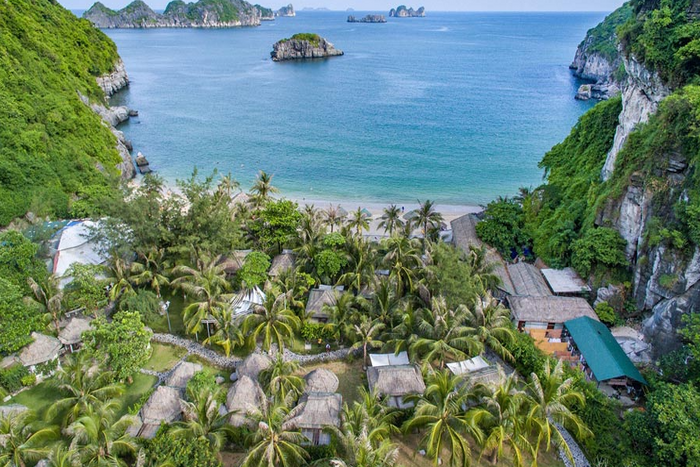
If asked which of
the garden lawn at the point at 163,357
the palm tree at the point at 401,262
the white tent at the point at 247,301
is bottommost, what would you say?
the garden lawn at the point at 163,357

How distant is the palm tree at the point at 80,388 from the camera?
18.1 metres

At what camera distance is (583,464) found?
57.5ft

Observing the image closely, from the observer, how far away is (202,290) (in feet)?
78.0

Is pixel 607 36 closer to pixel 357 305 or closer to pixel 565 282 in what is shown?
pixel 565 282

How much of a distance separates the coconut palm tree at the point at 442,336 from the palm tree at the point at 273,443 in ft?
22.8

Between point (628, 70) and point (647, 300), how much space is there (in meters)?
16.1

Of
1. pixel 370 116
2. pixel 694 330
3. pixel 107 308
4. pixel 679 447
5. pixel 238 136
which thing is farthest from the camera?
pixel 370 116

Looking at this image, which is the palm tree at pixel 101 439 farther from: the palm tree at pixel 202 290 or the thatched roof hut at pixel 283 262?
the thatched roof hut at pixel 283 262

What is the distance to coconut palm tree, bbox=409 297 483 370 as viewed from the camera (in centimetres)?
2058

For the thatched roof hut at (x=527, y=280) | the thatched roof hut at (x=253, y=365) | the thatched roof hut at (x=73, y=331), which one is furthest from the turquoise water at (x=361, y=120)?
the thatched roof hut at (x=253, y=365)

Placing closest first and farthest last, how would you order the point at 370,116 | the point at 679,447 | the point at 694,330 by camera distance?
the point at 679,447 < the point at 694,330 < the point at 370,116

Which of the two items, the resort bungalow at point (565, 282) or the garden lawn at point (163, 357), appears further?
the resort bungalow at point (565, 282)

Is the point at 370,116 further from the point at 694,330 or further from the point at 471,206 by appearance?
the point at 694,330

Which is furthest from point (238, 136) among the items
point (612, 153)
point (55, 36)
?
point (612, 153)
